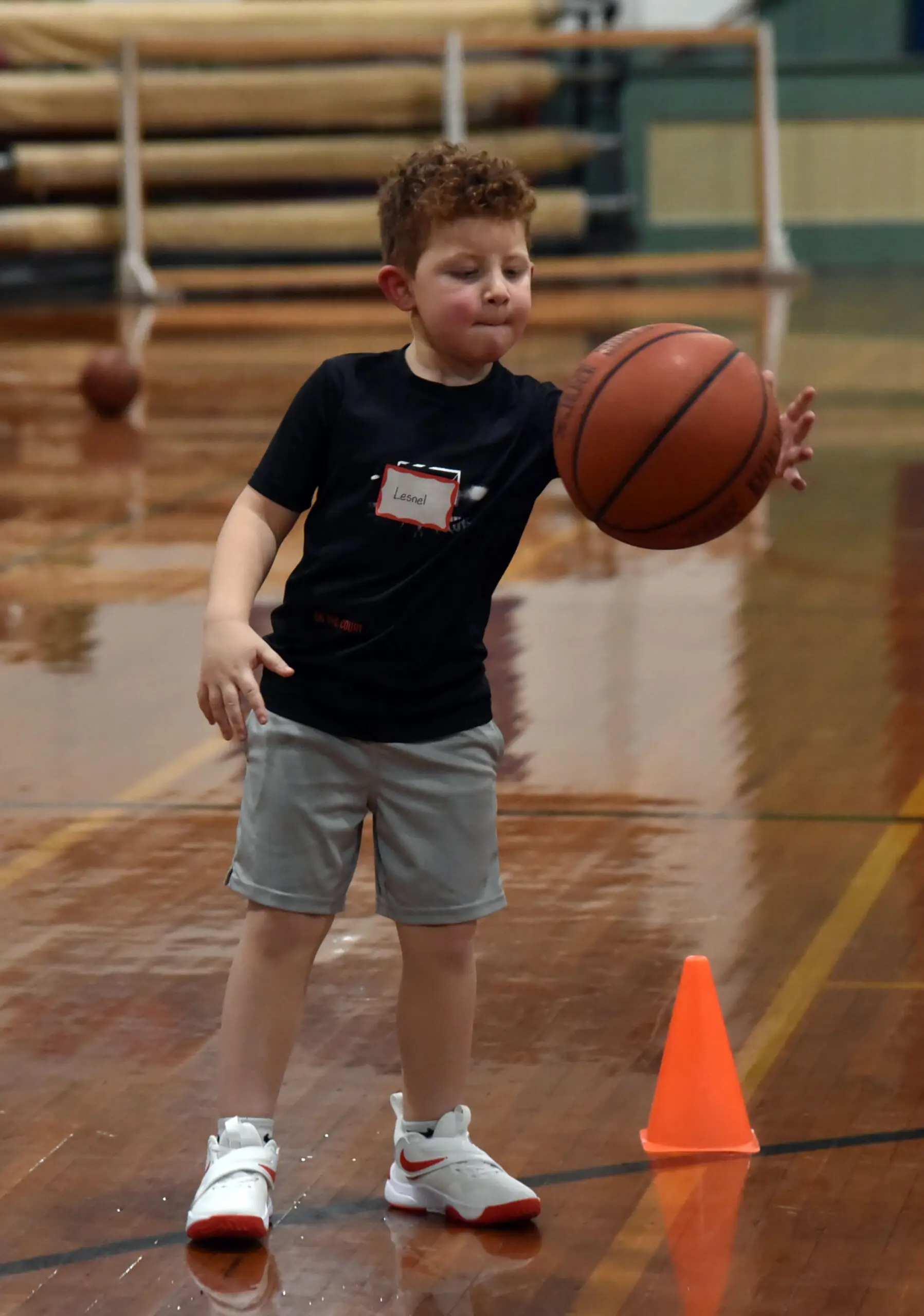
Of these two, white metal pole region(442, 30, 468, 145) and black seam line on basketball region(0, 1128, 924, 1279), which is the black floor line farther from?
white metal pole region(442, 30, 468, 145)

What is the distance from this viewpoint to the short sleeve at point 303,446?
3.01 metres

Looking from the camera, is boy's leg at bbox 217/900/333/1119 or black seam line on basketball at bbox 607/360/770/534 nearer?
boy's leg at bbox 217/900/333/1119

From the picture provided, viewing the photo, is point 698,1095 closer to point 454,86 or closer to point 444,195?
point 444,195

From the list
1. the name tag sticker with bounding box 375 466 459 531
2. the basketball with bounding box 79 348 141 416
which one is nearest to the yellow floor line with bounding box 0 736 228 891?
the name tag sticker with bounding box 375 466 459 531

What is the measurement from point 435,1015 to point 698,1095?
16.9 inches

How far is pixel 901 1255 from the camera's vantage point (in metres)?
2.88

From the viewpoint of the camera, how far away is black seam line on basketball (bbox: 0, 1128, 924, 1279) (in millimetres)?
2895

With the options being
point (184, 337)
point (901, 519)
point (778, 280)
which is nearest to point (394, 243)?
point (901, 519)

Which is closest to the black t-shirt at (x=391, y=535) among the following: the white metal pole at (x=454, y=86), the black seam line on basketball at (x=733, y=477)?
the black seam line on basketball at (x=733, y=477)

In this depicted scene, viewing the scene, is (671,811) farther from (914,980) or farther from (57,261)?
(57,261)

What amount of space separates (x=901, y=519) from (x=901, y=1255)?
→ 580 centimetres

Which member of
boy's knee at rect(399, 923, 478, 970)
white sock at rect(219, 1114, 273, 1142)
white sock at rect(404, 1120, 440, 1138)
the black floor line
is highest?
boy's knee at rect(399, 923, 478, 970)

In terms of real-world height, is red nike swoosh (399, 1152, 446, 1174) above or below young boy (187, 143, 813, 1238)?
below

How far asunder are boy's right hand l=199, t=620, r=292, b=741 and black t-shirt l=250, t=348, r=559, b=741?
14 centimetres
